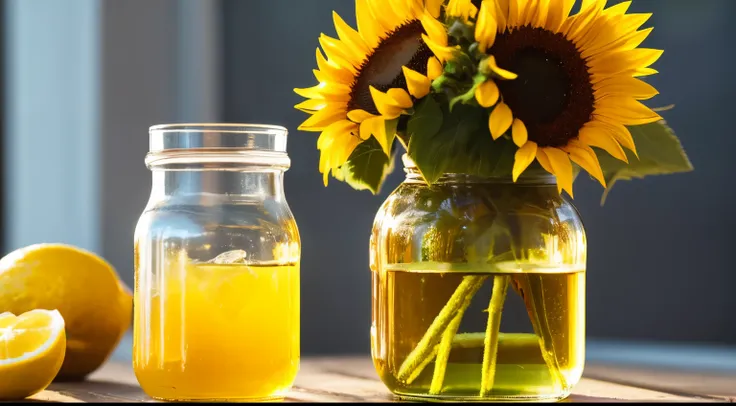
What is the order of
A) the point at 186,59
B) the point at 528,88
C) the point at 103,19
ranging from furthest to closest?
the point at 186,59
the point at 103,19
the point at 528,88

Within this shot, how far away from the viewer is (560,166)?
65 centimetres

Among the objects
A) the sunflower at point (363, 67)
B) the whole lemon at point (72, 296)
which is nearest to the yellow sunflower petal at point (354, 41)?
the sunflower at point (363, 67)

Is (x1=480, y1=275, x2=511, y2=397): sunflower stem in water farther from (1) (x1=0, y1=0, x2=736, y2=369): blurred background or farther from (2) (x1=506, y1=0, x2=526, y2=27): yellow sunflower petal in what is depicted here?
(1) (x1=0, y1=0, x2=736, y2=369): blurred background

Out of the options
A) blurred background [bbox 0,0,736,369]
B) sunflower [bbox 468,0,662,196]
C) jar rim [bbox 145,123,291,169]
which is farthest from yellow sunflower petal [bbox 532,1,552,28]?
→ blurred background [bbox 0,0,736,369]

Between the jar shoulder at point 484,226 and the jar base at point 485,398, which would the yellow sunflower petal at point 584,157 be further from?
the jar base at point 485,398

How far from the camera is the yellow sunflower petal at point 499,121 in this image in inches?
25.1

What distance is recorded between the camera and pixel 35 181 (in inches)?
67.0

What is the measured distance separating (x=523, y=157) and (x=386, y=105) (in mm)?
99

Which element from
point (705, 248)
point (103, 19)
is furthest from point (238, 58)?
point (705, 248)

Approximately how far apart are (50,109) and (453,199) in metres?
1.17

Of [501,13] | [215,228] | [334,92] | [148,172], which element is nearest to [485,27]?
[501,13]

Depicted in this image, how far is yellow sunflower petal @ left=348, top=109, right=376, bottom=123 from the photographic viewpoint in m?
0.68

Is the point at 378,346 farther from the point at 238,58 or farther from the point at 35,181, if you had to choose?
the point at 238,58

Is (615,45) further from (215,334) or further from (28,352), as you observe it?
(28,352)
